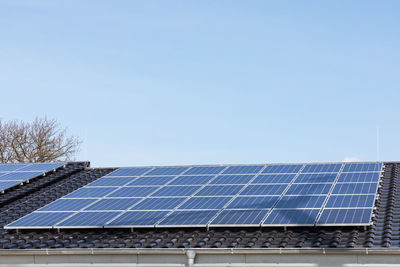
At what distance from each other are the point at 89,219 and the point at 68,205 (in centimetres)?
257

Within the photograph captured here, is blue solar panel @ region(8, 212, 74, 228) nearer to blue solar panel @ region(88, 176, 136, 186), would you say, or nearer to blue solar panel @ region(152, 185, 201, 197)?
blue solar panel @ region(152, 185, 201, 197)

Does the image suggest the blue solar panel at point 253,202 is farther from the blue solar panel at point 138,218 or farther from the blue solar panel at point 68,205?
the blue solar panel at point 68,205

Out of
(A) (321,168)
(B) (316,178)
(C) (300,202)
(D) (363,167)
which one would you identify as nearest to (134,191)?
(C) (300,202)

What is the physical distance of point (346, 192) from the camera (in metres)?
23.0

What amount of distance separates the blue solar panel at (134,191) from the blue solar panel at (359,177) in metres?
7.62

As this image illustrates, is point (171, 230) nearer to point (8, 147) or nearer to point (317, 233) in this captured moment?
point (317, 233)

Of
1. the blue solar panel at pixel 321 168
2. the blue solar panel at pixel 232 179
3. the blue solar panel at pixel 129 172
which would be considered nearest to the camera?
the blue solar panel at pixel 232 179

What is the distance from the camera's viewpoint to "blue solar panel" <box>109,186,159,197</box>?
83.7 feet

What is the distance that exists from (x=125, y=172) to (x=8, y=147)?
1376 inches

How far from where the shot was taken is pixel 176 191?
25.3m

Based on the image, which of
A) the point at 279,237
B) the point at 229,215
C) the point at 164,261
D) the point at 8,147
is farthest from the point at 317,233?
the point at 8,147

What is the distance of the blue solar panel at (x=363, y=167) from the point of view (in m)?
26.7

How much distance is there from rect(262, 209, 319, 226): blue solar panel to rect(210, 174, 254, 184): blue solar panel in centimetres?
462

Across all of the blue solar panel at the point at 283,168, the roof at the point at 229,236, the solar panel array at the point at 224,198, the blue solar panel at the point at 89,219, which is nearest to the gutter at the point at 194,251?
the roof at the point at 229,236
